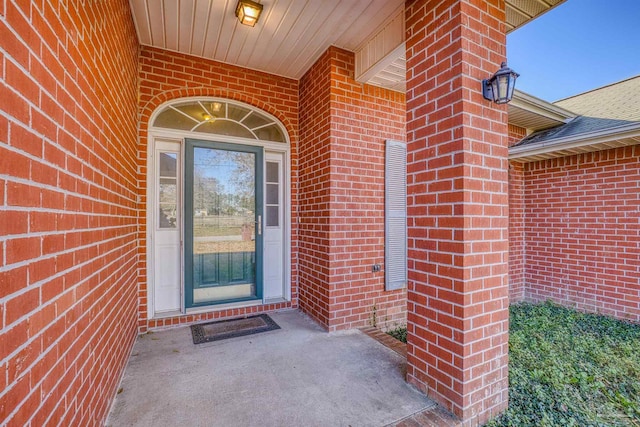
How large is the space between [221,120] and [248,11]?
136 centimetres

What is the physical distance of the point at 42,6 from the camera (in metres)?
0.95

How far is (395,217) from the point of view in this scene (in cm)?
355

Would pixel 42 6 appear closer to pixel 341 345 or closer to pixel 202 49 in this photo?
pixel 202 49

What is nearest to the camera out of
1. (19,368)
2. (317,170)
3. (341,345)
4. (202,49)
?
(19,368)

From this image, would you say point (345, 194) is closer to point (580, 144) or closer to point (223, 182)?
point (223, 182)

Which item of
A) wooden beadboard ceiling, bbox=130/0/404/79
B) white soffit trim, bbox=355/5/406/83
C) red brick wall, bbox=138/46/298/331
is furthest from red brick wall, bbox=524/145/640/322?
red brick wall, bbox=138/46/298/331

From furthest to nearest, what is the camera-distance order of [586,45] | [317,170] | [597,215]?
[586,45], [597,215], [317,170]

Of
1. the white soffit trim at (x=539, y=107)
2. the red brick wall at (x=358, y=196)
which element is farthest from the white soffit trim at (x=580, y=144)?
the red brick wall at (x=358, y=196)

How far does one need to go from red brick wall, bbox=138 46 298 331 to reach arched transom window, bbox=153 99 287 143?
0.10 m

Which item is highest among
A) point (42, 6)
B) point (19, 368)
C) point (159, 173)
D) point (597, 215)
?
point (42, 6)

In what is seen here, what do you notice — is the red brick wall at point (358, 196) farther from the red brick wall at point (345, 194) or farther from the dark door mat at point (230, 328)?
the dark door mat at point (230, 328)

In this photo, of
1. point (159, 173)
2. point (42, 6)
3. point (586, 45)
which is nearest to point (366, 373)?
point (42, 6)

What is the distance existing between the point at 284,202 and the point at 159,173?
4.98 ft

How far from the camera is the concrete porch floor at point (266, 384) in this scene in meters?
1.78
